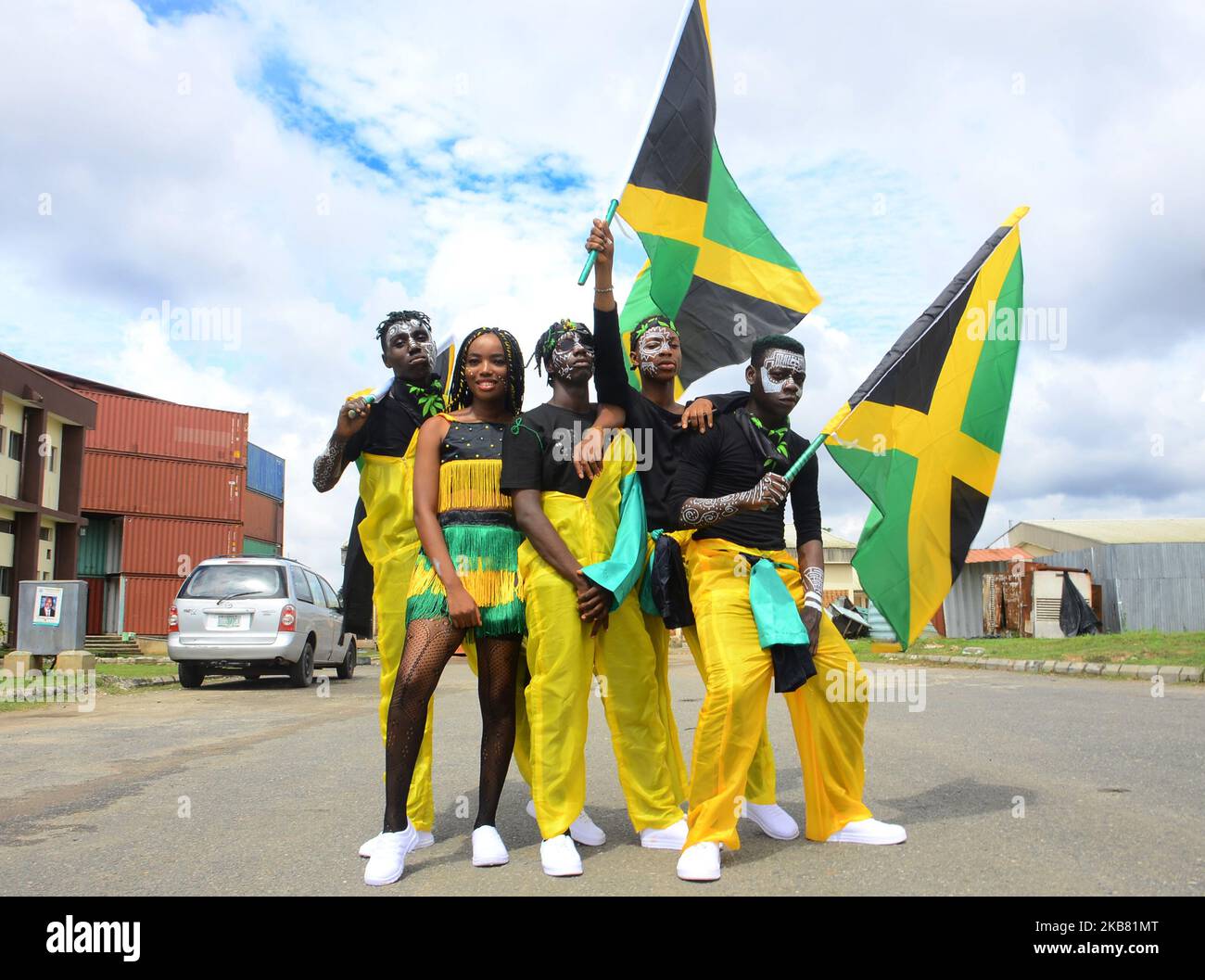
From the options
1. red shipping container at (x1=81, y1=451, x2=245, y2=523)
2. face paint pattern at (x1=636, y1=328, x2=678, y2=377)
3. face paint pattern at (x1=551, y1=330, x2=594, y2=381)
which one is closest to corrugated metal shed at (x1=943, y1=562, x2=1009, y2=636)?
red shipping container at (x1=81, y1=451, x2=245, y2=523)

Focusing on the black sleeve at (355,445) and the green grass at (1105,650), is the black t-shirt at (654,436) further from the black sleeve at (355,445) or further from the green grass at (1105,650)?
the green grass at (1105,650)

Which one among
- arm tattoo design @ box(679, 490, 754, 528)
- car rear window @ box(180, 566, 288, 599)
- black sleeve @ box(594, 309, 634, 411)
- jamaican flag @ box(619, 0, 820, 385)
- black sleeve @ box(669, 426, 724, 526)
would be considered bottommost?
car rear window @ box(180, 566, 288, 599)

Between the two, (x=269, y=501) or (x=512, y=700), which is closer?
(x=512, y=700)

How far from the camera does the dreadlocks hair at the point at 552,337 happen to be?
13.0 feet

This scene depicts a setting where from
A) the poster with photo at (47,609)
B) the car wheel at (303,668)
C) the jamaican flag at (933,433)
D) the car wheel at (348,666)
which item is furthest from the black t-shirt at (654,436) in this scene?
the car wheel at (348,666)

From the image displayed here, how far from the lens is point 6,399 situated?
85.0 ft

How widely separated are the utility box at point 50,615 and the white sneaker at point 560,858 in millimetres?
12613

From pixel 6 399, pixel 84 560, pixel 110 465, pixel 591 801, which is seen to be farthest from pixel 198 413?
pixel 591 801

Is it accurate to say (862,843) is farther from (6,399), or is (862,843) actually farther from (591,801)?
(6,399)

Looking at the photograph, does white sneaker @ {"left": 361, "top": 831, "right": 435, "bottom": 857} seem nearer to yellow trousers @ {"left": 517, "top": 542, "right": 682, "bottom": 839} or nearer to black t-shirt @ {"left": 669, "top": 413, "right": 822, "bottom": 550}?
yellow trousers @ {"left": 517, "top": 542, "right": 682, "bottom": 839}

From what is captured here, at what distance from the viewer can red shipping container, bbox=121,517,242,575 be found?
35781 millimetres

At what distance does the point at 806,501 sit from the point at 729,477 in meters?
0.45

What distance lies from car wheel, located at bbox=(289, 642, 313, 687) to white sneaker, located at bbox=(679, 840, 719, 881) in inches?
440

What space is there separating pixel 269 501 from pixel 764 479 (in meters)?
44.4
